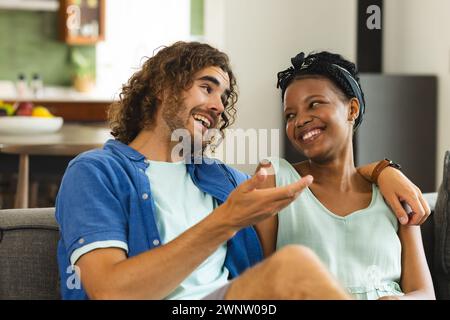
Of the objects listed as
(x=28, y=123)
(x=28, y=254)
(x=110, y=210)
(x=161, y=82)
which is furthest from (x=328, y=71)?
(x=28, y=123)

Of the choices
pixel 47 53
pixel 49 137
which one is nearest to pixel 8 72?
pixel 47 53

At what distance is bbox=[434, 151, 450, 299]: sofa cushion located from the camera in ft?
6.39

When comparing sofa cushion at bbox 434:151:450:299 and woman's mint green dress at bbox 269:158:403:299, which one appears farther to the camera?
sofa cushion at bbox 434:151:450:299

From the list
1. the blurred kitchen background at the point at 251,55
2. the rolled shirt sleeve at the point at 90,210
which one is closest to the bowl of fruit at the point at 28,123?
the blurred kitchen background at the point at 251,55

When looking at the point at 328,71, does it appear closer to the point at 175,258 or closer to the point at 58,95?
the point at 175,258

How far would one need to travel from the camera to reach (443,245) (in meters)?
1.95

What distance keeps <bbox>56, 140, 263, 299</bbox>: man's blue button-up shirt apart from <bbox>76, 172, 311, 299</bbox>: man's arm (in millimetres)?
93

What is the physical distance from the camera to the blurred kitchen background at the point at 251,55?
4.36 m

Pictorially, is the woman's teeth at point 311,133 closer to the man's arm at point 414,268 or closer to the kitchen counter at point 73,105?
the man's arm at point 414,268

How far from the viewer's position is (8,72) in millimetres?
6309

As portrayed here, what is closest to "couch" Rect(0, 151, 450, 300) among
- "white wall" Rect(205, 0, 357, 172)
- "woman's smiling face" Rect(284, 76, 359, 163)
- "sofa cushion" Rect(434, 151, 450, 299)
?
"woman's smiling face" Rect(284, 76, 359, 163)

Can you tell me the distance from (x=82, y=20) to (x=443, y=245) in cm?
482

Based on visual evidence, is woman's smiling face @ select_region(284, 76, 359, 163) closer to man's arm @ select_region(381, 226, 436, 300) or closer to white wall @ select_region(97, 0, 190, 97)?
man's arm @ select_region(381, 226, 436, 300)

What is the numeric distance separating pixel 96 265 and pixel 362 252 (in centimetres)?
63
